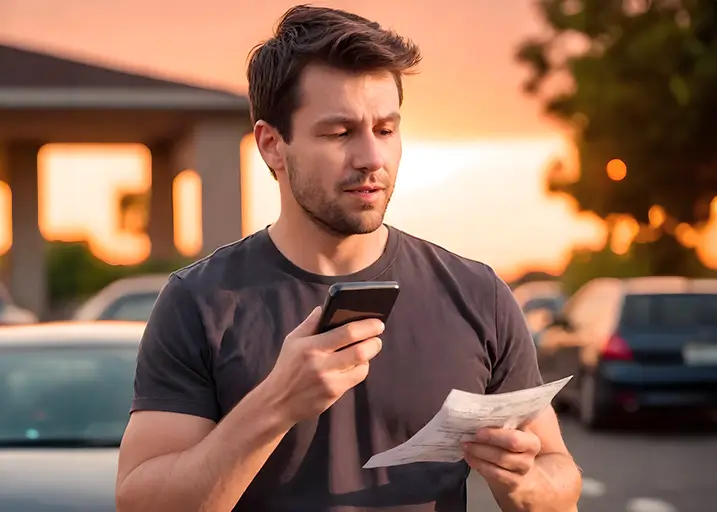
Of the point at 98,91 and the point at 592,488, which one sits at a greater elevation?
the point at 98,91

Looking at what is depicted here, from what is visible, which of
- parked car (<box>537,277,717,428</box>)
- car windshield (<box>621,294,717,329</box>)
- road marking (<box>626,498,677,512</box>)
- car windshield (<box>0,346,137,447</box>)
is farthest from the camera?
car windshield (<box>621,294,717,329</box>)

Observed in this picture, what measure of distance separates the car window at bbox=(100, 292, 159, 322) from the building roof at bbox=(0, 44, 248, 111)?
1159cm

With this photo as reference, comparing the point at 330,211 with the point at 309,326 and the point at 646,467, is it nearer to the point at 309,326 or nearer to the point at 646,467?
the point at 309,326

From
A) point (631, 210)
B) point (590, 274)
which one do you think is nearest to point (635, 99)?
point (631, 210)

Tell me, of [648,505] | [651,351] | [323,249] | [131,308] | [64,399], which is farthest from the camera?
[651,351]

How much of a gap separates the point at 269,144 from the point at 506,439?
75 cm

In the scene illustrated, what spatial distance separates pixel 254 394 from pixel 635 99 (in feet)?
118

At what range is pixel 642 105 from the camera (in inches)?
1481

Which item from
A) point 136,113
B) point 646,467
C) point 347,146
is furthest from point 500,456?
point 136,113

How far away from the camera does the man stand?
2725mm

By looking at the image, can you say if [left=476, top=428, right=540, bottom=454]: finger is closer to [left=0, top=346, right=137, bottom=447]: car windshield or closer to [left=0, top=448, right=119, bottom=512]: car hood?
[left=0, top=448, right=119, bottom=512]: car hood

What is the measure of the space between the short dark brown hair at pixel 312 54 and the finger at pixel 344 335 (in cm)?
48

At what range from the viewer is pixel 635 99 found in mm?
37562

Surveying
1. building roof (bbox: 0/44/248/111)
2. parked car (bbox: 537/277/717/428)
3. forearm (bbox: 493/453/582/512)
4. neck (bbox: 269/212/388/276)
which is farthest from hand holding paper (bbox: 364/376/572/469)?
building roof (bbox: 0/44/248/111)
